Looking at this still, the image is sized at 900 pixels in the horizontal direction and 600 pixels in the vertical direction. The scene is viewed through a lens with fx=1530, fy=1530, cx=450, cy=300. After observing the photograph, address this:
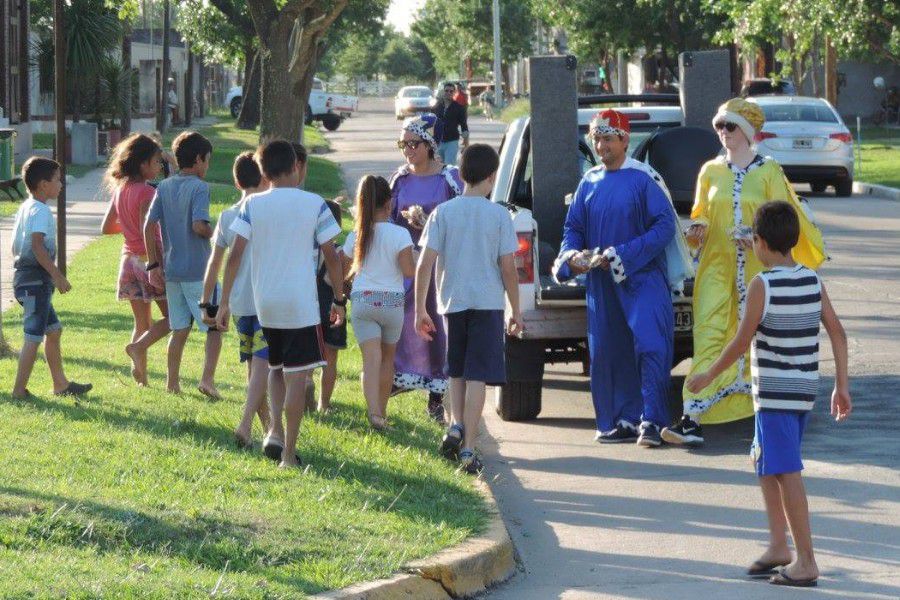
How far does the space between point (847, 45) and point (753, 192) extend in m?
24.2

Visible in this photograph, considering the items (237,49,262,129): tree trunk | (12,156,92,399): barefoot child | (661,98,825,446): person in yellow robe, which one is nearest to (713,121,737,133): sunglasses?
(661,98,825,446): person in yellow robe

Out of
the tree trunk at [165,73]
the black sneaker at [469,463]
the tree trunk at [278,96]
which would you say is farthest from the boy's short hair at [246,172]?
the tree trunk at [165,73]

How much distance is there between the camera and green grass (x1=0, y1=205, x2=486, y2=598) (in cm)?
555

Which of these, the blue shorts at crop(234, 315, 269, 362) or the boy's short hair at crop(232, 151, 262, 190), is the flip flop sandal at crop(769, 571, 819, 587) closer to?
the blue shorts at crop(234, 315, 269, 362)

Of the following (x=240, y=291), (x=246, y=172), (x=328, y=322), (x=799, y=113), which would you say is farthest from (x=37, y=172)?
(x=799, y=113)

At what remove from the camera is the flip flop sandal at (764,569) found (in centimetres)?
609

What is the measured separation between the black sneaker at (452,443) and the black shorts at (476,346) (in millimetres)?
277

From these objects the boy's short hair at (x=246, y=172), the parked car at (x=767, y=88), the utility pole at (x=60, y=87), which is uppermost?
the parked car at (x=767, y=88)

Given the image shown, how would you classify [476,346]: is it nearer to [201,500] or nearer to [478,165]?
[478,165]

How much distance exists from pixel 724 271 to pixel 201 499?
351cm

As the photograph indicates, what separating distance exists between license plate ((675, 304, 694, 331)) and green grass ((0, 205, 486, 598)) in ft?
5.45

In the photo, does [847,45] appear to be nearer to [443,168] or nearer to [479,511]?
[443,168]

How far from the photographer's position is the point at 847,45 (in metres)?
31.3

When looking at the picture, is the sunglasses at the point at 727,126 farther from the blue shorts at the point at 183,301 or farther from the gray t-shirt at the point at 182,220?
the blue shorts at the point at 183,301
